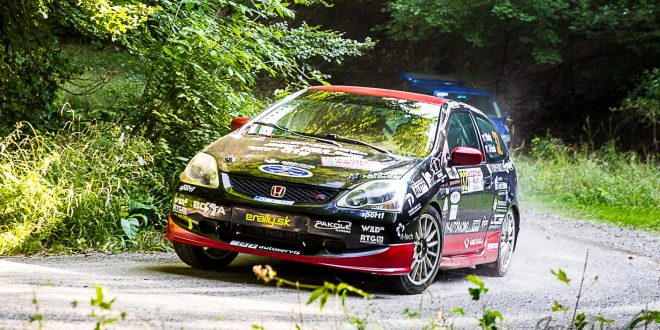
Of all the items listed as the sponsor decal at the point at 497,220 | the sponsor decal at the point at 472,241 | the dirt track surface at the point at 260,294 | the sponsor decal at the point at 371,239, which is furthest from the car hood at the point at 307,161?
the sponsor decal at the point at 497,220

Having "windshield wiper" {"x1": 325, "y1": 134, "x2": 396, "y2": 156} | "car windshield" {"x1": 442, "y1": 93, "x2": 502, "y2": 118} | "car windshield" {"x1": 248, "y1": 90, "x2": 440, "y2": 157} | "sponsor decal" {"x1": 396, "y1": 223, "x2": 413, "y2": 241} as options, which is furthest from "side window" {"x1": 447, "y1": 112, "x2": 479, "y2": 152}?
"car windshield" {"x1": 442, "y1": 93, "x2": 502, "y2": 118}

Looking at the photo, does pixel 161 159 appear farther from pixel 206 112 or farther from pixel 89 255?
pixel 89 255

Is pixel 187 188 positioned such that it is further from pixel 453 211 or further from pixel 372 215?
pixel 453 211

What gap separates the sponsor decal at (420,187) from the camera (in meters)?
8.22

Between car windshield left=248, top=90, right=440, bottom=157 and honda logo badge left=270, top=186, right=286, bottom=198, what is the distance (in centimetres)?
106

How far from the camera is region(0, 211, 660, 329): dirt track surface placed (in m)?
A: 6.22

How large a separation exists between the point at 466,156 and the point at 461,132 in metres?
0.88

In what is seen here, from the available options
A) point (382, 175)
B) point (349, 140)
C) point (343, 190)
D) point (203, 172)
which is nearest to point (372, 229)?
point (343, 190)

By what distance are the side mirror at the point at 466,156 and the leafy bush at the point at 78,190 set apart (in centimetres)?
306

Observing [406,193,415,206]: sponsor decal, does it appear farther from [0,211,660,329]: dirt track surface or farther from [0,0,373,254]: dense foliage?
[0,0,373,254]: dense foliage

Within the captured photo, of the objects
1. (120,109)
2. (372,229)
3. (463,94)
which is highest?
(463,94)

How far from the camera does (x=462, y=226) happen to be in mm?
9328

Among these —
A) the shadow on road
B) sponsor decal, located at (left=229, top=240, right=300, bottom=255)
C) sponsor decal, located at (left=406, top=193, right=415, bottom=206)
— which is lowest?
the shadow on road

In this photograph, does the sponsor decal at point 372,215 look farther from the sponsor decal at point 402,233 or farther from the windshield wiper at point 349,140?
the windshield wiper at point 349,140
